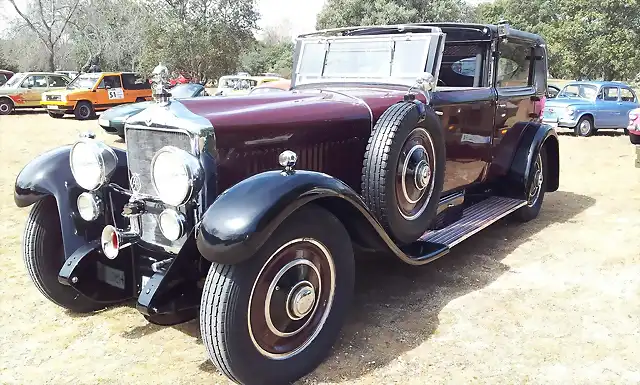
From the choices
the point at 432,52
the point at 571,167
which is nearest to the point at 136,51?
the point at 571,167

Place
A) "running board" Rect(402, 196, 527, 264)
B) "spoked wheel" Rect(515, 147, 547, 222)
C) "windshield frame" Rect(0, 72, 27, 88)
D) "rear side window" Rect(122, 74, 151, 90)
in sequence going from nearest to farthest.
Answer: "running board" Rect(402, 196, 527, 264) < "spoked wheel" Rect(515, 147, 547, 222) < "rear side window" Rect(122, 74, 151, 90) < "windshield frame" Rect(0, 72, 27, 88)

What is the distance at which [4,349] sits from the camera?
3.08 metres

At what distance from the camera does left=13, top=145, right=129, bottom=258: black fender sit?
10.9ft

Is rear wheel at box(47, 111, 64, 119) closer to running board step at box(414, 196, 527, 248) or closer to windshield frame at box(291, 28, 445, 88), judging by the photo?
windshield frame at box(291, 28, 445, 88)

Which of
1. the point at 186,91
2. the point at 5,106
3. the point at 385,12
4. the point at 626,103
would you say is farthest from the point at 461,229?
the point at 385,12

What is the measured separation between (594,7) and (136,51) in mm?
27866

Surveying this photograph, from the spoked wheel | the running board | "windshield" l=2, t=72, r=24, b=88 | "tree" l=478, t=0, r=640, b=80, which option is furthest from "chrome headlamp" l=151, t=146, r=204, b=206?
"tree" l=478, t=0, r=640, b=80

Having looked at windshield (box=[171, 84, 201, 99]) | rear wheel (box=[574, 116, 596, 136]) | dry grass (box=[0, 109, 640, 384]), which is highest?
windshield (box=[171, 84, 201, 99])

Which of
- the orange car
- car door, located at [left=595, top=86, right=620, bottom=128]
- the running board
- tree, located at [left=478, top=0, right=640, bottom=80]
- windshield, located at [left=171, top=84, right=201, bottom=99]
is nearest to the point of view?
the running board

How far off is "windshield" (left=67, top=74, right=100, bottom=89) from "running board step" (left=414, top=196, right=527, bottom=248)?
16.0 meters

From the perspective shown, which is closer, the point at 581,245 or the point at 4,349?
the point at 4,349

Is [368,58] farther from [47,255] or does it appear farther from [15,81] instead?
[15,81]

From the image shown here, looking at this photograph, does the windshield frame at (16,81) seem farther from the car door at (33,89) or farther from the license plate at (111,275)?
the license plate at (111,275)

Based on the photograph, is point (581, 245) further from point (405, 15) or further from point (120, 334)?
point (405, 15)
